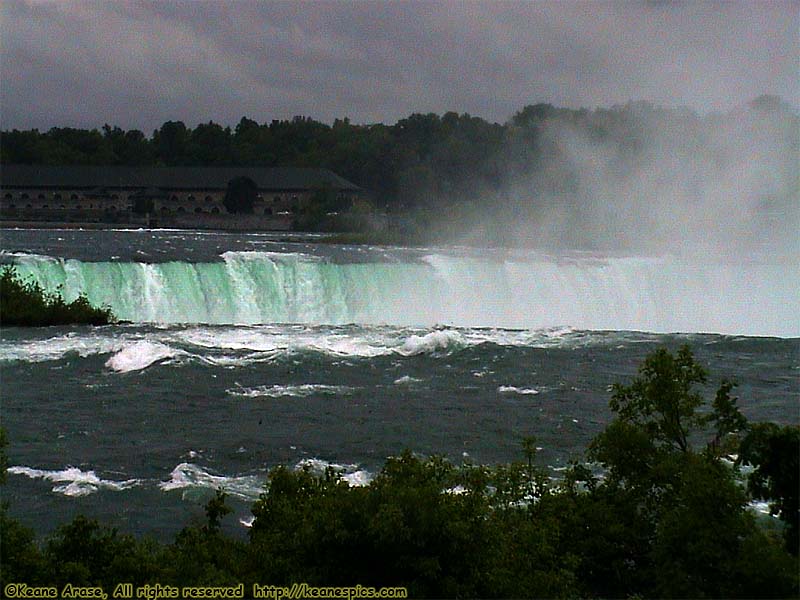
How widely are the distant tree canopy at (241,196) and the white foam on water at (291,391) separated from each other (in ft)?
192

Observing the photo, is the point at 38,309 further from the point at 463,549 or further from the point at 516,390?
the point at 463,549

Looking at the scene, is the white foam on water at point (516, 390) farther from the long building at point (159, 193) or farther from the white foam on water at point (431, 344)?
the long building at point (159, 193)

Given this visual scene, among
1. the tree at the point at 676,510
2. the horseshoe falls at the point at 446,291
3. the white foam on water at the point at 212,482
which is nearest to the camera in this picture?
the tree at the point at 676,510

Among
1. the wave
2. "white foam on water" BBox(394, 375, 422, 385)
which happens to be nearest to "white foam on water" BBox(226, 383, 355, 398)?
"white foam on water" BBox(394, 375, 422, 385)

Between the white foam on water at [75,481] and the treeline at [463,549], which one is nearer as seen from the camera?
the treeline at [463,549]

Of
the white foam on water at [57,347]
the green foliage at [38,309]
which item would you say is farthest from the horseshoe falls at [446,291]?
the white foam on water at [57,347]

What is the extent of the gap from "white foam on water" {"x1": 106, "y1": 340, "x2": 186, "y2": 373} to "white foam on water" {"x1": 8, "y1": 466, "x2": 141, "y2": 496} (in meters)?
6.87

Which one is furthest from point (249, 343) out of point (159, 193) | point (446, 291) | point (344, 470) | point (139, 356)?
point (159, 193)

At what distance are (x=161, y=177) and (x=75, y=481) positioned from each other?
70.9m

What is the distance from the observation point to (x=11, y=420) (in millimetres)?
17219

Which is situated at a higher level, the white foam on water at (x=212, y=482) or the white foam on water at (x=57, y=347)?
→ the white foam on water at (x=57, y=347)

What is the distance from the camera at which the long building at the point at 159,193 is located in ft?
245

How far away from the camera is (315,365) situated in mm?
Result: 22438

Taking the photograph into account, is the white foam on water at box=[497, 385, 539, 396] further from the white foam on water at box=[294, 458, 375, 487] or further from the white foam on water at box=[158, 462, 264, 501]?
the white foam on water at box=[158, 462, 264, 501]
